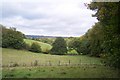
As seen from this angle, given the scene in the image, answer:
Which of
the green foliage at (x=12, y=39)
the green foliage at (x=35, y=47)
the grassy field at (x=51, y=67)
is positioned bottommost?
the grassy field at (x=51, y=67)

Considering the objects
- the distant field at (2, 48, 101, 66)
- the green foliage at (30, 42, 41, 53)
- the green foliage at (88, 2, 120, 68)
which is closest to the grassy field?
the distant field at (2, 48, 101, 66)

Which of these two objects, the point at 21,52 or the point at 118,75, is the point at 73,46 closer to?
the point at 21,52

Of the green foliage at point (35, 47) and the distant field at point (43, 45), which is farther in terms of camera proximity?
the green foliage at point (35, 47)

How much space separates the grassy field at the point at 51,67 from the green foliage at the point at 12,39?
0.33m

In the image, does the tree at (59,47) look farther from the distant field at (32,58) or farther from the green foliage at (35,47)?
the green foliage at (35,47)

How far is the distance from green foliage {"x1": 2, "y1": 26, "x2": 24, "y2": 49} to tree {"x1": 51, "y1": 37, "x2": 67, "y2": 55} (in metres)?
2.24

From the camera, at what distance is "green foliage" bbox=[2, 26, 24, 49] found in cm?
1546

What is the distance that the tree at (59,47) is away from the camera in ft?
56.2

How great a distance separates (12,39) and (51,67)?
9.71 ft

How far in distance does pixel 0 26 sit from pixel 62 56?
17.0 ft

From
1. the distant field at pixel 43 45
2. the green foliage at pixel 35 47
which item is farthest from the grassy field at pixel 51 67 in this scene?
the distant field at pixel 43 45

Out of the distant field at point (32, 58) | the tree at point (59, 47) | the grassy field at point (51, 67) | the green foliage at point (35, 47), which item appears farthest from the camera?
the tree at point (59, 47)

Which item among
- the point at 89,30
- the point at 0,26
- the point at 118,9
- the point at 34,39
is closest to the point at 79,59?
the point at 89,30

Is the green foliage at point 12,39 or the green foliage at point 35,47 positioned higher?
the green foliage at point 12,39
